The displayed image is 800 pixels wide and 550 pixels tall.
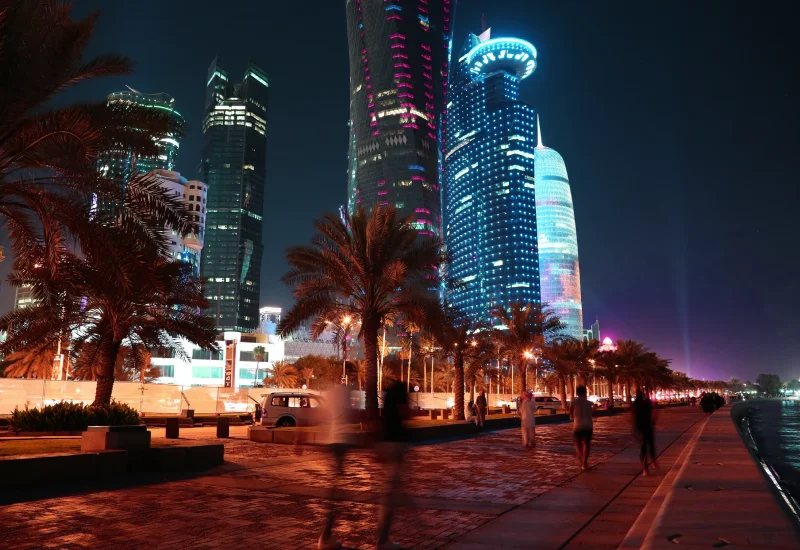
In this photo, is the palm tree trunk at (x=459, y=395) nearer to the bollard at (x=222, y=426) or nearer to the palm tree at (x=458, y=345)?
the palm tree at (x=458, y=345)

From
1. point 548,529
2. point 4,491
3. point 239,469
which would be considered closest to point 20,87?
point 4,491

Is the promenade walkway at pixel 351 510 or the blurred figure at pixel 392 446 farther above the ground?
the blurred figure at pixel 392 446

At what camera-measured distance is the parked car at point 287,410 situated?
79.2ft

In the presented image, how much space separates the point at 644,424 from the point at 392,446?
27.6ft

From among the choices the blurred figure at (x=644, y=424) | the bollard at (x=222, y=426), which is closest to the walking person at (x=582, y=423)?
the blurred figure at (x=644, y=424)

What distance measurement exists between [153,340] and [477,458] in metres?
13.9

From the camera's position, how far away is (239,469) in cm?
1213

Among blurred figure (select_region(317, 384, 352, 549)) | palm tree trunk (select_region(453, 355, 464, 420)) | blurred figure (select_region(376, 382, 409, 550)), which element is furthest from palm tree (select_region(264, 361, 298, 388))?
blurred figure (select_region(376, 382, 409, 550))

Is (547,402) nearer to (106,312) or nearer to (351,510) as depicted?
(106,312)

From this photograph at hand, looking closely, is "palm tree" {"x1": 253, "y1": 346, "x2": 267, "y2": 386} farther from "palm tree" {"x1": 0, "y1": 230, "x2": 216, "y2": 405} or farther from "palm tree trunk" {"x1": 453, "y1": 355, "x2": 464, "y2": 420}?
"palm tree" {"x1": 0, "y1": 230, "x2": 216, "y2": 405}

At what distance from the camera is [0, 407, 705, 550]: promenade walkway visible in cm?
616

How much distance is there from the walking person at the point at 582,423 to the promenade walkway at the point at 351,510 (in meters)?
Answer: 0.38

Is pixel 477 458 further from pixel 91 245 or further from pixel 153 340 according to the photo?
pixel 153 340

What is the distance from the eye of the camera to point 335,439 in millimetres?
6281
